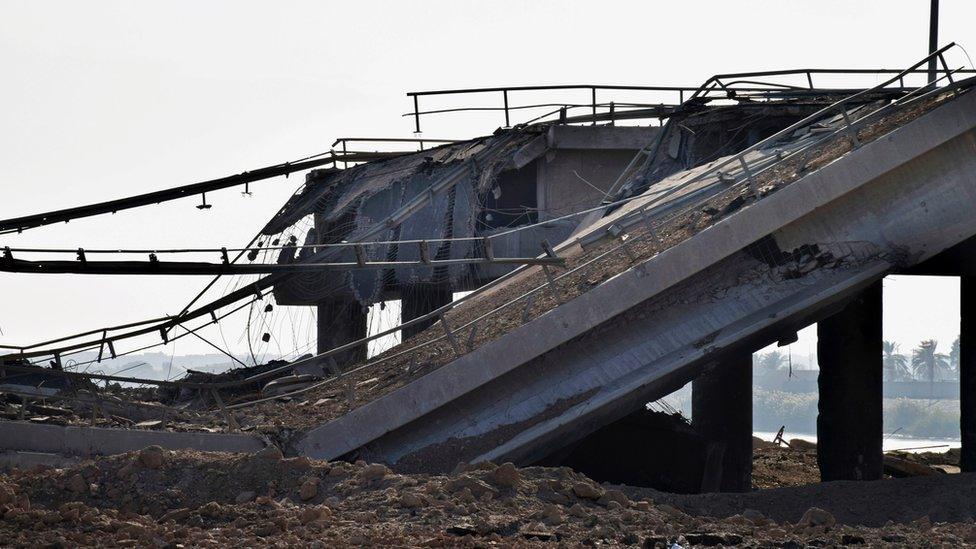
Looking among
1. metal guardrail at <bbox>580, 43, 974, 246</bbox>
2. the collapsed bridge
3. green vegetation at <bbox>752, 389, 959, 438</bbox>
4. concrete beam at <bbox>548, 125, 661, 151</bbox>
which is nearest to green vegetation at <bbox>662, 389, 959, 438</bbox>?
green vegetation at <bbox>752, 389, 959, 438</bbox>

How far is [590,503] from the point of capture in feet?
33.7

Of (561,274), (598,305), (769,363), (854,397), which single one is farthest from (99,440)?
(769,363)

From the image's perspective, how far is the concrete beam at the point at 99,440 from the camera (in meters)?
13.2

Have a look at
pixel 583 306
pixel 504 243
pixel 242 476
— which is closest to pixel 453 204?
pixel 504 243

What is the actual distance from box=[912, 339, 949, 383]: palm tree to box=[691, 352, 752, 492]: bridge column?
134 metres

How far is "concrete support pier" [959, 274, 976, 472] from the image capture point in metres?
19.4

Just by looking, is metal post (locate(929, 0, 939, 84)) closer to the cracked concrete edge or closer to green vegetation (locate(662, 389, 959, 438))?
the cracked concrete edge

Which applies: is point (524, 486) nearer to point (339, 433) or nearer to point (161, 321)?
point (339, 433)

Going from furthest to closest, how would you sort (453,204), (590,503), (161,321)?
(453,204) < (161,321) < (590,503)

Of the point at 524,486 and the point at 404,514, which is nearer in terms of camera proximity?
the point at 404,514

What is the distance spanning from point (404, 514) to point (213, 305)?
35.2ft

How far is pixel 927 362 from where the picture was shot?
16588 centimetres

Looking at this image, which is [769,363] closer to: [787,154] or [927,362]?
[927,362]

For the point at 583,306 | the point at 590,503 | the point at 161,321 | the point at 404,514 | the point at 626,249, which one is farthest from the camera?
the point at 161,321
